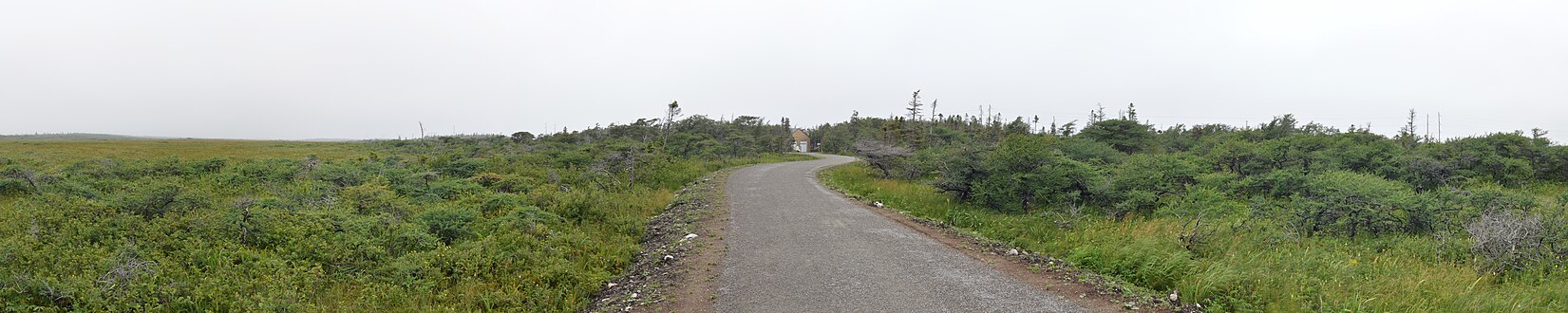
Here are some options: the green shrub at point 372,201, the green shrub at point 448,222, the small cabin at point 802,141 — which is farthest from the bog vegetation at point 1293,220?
the small cabin at point 802,141

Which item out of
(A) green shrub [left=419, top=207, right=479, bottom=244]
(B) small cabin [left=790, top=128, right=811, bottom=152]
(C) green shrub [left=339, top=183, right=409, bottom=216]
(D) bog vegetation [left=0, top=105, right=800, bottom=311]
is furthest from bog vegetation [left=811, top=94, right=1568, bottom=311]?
(B) small cabin [left=790, top=128, right=811, bottom=152]

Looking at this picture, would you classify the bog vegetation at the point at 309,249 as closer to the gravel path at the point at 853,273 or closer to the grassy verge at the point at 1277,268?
the gravel path at the point at 853,273

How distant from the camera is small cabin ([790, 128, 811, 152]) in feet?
232

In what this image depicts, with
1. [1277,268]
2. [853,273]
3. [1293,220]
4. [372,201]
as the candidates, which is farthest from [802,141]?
[1277,268]

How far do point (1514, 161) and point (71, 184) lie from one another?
38.1 metres

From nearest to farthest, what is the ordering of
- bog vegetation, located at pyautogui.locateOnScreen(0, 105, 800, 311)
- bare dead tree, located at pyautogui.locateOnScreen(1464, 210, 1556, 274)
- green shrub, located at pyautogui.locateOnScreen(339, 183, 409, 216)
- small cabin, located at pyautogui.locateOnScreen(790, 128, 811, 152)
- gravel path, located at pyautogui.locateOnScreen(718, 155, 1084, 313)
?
bog vegetation, located at pyautogui.locateOnScreen(0, 105, 800, 311), gravel path, located at pyautogui.locateOnScreen(718, 155, 1084, 313), bare dead tree, located at pyautogui.locateOnScreen(1464, 210, 1556, 274), green shrub, located at pyautogui.locateOnScreen(339, 183, 409, 216), small cabin, located at pyautogui.locateOnScreen(790, 128, 811, 152)

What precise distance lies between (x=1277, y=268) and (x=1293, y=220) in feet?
18.0

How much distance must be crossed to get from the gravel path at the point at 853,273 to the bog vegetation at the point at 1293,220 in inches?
57.5

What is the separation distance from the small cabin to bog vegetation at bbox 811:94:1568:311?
168ft

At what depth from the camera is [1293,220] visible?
9.97 metres

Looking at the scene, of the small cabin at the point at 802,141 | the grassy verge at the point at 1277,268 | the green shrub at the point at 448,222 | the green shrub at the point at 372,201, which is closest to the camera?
the grassy verge at the point at 1277,268

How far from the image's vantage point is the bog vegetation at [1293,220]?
17.6 feet

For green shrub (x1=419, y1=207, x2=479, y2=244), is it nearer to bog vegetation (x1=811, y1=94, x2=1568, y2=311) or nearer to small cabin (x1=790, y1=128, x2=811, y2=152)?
bog vegetation (x1=811, y1=94, x2=1568, y2=311)

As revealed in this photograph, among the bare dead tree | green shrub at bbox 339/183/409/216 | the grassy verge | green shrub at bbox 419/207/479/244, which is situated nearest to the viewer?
the grassy verge
